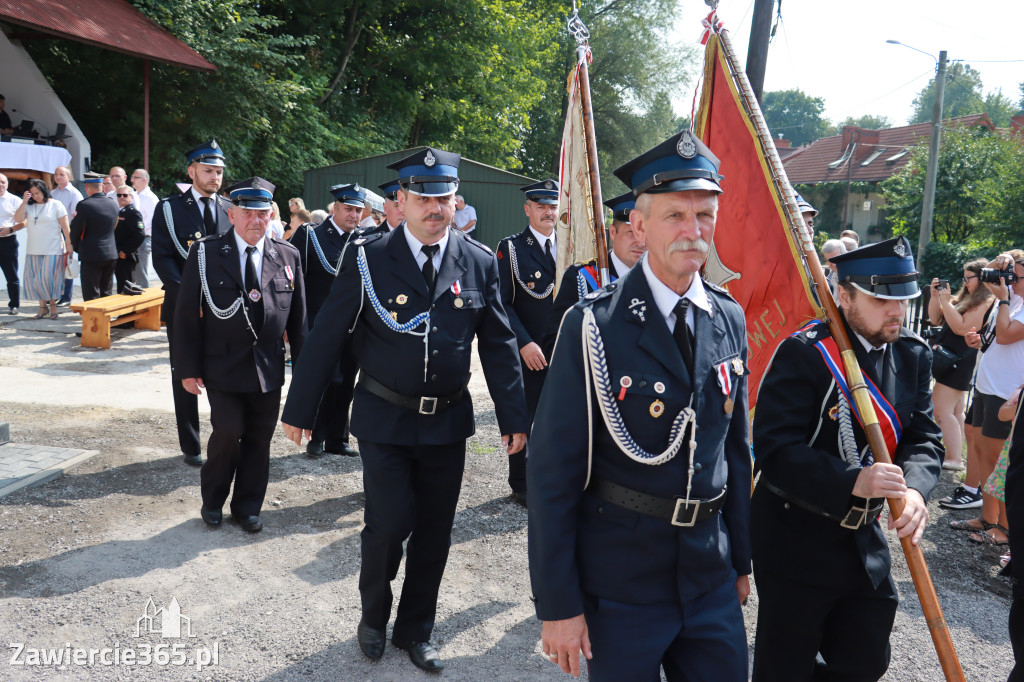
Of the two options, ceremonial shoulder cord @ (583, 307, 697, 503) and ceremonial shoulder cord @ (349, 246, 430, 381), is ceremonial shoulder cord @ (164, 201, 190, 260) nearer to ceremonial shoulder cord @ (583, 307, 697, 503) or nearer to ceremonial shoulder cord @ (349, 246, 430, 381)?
ceremonial shoulder cord @ (349, 246, 430, 381)

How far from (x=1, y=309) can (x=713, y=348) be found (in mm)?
13709

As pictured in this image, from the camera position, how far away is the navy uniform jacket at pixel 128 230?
A: 41.4ft

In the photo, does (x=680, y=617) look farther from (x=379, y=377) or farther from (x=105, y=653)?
(x=105, y=653)

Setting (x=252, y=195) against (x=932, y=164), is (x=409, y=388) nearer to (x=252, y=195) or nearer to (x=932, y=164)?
(x=252, y=195)

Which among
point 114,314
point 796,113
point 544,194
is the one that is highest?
point 796,113

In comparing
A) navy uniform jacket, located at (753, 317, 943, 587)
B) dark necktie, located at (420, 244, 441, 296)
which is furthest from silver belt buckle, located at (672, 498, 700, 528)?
dark necktie, located at (420, 244, 441, 296)

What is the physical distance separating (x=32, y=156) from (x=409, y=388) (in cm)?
1516

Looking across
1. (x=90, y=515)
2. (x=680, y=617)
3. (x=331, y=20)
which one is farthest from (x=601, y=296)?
(x=331, y=20)

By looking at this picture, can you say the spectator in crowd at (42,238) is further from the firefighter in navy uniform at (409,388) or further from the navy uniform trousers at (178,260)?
the firefighter in navy uniform at (409,388)

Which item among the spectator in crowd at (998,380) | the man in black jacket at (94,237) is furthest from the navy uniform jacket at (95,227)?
the spectator in crowd at (998,380)

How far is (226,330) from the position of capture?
528cm

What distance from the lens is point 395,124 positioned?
29297 mm

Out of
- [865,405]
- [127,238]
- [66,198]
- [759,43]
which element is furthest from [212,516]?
[66,198]

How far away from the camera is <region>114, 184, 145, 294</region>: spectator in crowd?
1262 cm
